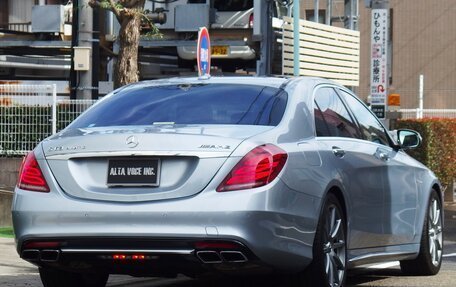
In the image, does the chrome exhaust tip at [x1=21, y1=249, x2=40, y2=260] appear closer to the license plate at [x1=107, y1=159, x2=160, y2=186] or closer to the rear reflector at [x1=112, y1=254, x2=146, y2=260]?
the rear reflector at [x1=112, y1=254, x2=146, y2=260]

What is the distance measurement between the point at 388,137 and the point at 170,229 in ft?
10.3

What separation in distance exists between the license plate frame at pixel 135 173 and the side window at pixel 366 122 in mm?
2370

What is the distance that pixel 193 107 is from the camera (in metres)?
7.70

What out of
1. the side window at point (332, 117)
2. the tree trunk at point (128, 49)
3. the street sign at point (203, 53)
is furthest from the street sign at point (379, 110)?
the side window at point (332, 117)

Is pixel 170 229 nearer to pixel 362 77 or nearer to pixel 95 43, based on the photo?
pixel 95 43

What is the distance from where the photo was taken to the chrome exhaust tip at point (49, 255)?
7084 mm

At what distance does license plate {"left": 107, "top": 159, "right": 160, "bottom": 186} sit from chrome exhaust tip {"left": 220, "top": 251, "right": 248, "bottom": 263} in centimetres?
59

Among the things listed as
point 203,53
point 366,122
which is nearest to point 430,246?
point 366,122

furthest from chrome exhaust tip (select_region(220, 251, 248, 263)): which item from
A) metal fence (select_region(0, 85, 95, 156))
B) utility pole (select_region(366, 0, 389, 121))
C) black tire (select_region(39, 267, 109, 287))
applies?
metal fence (select_region(0, 85, 95, 156))

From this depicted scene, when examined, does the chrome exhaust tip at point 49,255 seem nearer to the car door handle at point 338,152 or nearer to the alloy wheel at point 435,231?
the car door handle at point 338,152

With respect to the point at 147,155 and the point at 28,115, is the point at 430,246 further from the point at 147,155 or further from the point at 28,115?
the point at 28,115

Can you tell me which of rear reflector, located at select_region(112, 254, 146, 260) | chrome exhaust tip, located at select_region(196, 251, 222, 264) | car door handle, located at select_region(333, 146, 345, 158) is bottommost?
rear reflector, located at select_region(112, 254, 146, 260)

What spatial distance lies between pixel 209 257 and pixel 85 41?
13.6m

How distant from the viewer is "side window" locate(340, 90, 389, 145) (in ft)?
29.1
